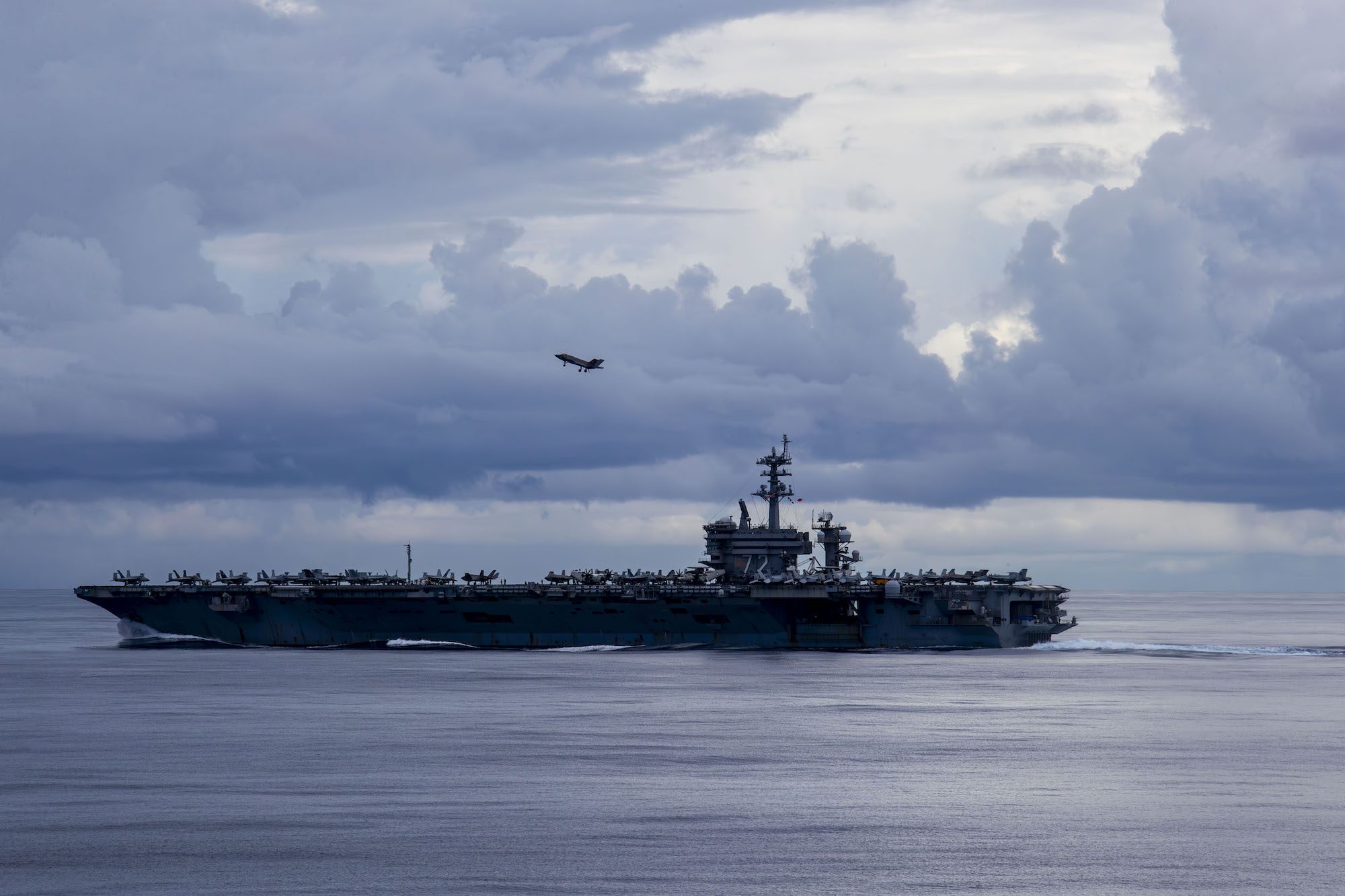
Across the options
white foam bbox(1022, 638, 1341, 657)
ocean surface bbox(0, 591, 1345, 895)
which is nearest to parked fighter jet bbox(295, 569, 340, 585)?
ocean surface bbox(0, 591, 1345, 895)

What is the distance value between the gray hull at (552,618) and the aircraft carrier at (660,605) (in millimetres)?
74

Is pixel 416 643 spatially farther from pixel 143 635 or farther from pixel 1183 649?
pixel 1183 649

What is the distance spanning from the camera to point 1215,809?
30188mm

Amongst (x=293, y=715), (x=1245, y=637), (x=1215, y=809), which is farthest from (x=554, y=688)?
(x=1245, y=637)

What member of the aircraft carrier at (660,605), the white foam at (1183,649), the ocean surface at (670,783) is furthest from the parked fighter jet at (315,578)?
the white foam at (1183,649)

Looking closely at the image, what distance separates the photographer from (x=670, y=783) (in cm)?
3325

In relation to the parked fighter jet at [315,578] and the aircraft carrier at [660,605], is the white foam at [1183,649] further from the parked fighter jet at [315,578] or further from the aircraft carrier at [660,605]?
the parked fighter jet at [315,578]

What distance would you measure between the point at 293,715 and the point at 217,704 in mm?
5175

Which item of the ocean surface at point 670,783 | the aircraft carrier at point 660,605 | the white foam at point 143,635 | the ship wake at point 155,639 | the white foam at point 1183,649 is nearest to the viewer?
Result: the ocean surface at point 670,783

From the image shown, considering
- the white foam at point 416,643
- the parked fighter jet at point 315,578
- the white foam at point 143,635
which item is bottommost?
the white foam at point 416,643

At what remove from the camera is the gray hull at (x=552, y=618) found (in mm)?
70125

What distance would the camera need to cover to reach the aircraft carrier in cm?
6956

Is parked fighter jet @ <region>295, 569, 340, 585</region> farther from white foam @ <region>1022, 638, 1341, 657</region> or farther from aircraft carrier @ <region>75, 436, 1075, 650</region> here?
white foam @ <region>1022, 638, 1341, 657</region>

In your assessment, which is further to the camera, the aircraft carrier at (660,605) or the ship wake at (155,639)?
the ship wake at (155,639)
